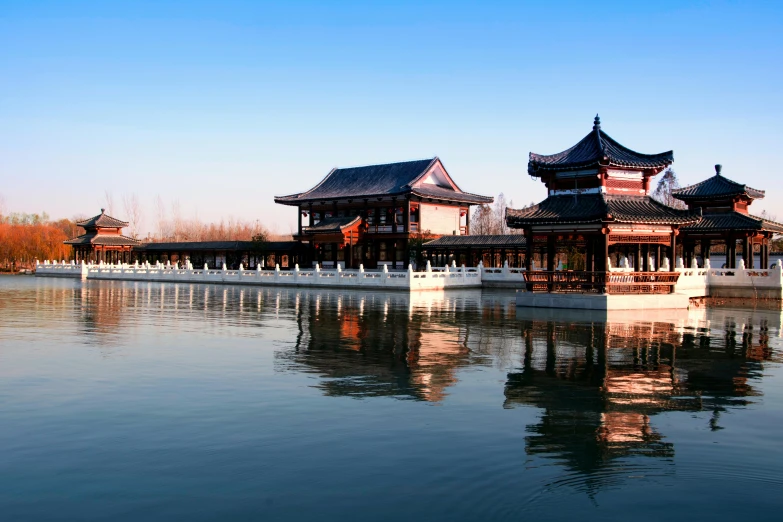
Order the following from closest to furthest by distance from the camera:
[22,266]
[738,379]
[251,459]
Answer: [251,459] → [738,379] → [22,266]

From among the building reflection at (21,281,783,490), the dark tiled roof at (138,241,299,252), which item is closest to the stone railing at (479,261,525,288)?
the building reflection at (21,281,783,490)

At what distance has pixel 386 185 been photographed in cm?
6316

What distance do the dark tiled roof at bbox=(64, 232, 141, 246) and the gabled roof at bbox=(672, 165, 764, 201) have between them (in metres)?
57.8

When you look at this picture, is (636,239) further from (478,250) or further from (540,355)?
(478,250)

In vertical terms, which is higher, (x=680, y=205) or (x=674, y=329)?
(x=680, y=205)

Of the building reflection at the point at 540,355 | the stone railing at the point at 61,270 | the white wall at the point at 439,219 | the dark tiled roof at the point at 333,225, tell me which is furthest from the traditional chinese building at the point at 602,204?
the stone railing at the point at 61,270

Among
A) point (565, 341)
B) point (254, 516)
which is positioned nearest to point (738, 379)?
point (565, 341)

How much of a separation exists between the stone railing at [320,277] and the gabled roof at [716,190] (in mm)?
14482

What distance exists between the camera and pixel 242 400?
1173 cm

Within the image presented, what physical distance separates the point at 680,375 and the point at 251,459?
380 inches

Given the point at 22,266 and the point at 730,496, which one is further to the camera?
the point at 22,266

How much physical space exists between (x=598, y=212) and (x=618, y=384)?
1826 centimetres

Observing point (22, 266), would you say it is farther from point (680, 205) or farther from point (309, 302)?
point (680, 205)

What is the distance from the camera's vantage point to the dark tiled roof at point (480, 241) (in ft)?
180
